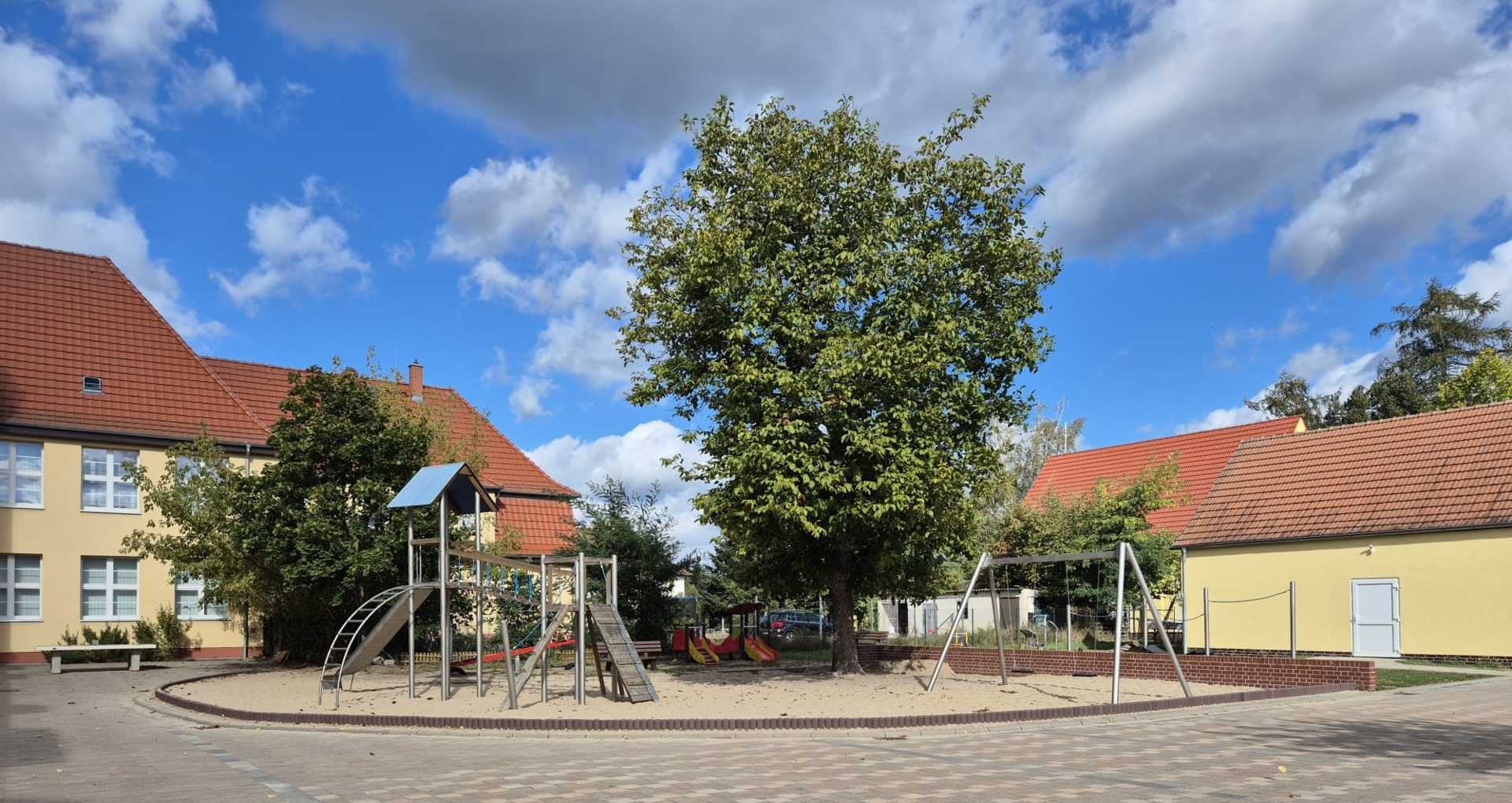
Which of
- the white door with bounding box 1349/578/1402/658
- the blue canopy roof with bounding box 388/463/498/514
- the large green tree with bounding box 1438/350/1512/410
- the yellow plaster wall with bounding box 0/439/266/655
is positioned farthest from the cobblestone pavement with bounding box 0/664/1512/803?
the large green tree with bounding box 1438/350/1512/410

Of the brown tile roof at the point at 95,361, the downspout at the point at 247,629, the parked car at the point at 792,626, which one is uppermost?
the brown tile roof at the point at 95,361

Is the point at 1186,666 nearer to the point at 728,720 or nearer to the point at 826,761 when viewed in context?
the point at 728,720

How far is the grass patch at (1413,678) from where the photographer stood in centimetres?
1969

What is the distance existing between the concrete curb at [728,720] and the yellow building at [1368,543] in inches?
440

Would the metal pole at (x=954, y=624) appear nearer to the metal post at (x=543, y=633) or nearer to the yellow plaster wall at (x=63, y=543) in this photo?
the metal post at (x=543, y=633)

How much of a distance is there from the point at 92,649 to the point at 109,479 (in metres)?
6.20

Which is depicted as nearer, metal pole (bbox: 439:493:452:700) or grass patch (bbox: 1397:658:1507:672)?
metal pole (bbox: 439:493:452:700)

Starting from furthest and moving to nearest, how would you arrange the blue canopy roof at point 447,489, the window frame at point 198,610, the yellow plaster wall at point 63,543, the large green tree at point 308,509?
the window frame at point 198,610 → the yellow plaster wall at point 63,543 → the large green tree at point 308,509 → the blue canopy roof at point 447,489

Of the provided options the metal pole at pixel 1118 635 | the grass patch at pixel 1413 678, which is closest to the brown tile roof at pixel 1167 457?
the grass patch at pixel 1413 678

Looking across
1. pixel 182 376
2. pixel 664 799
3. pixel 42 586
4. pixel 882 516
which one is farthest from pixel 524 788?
pixel 182 376

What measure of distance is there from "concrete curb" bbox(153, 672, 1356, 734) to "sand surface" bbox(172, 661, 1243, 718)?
2.87ft

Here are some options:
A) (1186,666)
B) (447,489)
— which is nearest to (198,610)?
(447,489)

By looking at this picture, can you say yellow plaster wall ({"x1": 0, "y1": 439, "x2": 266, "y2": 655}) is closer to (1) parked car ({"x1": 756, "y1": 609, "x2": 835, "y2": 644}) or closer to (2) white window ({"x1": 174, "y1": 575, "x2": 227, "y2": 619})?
(2) white window ({"x1": 174, "y1": 575, "x2": 227, "y2": 619})

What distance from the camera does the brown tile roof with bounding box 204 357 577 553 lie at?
130 feet
